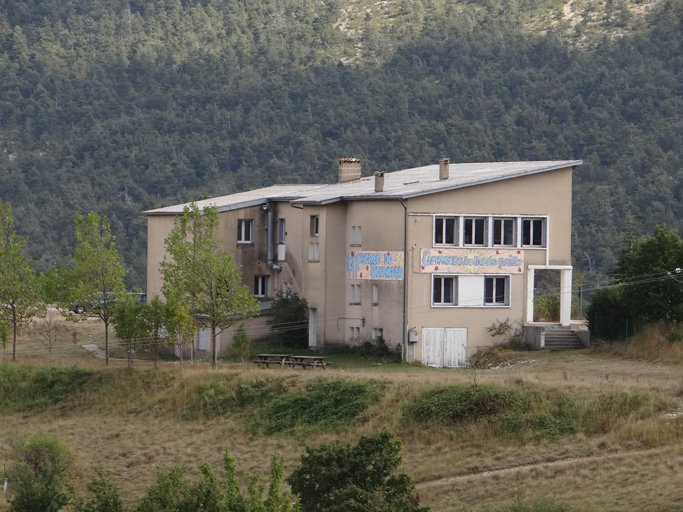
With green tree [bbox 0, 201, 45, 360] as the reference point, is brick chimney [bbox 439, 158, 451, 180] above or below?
above

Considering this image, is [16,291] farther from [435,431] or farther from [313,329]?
[435,431]

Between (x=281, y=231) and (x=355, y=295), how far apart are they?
21.7 feet

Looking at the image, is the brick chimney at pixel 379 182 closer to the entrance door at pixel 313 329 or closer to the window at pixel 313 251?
the window at pixel 313 251

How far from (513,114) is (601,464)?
81.5 m

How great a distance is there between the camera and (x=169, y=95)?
12100 centimetres

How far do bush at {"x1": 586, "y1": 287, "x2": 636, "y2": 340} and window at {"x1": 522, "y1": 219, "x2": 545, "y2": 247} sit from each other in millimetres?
2943

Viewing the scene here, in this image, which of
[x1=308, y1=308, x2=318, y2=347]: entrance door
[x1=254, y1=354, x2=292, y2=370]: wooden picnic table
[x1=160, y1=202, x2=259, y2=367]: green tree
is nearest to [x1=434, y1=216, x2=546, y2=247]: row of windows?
[x1=308, y1=308, x2=318, y2=347]: entrance door

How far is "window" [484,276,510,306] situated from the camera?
145 feet

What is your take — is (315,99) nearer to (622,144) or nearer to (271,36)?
(271,36)

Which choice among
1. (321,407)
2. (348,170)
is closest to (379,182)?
(348,170)

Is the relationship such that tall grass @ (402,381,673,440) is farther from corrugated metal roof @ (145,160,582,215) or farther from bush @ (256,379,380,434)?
corrugated metal roof @ (145,160,582,215)

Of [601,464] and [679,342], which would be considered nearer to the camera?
[601,464]

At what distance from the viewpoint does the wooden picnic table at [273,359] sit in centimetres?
→ 4141

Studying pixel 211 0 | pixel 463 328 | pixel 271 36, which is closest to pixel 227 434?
pixel 463 328
